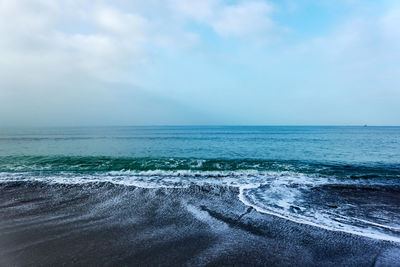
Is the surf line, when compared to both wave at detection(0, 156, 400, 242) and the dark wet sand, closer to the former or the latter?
wave at detection(0, 156, 400, 242)

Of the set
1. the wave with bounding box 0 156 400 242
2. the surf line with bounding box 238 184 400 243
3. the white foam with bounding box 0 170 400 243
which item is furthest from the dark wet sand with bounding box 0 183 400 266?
the wave with bounding box 0 156 400 242

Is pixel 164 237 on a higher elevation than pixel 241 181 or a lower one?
higher

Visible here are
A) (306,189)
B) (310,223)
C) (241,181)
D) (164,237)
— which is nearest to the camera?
(164,237)

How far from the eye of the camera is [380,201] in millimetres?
8523

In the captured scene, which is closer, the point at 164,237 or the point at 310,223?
the point at 164,237

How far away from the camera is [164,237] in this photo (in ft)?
17.7

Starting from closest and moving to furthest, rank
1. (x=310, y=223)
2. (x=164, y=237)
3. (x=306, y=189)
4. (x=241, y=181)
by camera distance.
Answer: (x=164, y=237) → (x=310, y=223) → (x=306, y=189) → (x=241, y=181)

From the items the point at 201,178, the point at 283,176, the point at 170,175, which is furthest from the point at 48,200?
the point at 283,176

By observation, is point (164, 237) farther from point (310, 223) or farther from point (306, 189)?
point (306, 189)

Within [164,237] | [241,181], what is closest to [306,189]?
[241,181]

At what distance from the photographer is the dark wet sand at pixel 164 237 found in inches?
175

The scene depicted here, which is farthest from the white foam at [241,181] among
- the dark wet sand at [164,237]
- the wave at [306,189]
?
the dark wet sand at [164,237]

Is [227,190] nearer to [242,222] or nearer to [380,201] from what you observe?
[242,222]

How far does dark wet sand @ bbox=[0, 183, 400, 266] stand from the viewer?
4.44 meters
